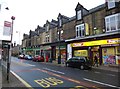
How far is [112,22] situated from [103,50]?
14.2 ft

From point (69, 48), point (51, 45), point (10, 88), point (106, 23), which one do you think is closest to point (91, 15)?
point (106, 23)

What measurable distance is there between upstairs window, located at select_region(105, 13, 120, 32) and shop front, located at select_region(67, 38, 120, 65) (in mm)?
1817

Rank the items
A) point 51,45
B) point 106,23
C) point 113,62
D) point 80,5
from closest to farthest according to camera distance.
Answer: point 113,62
point 106,23
point 80,5
point 51,45

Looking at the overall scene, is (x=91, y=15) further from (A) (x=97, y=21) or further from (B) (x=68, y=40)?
(B) (x=68, y=40)

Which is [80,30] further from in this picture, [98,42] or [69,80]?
[69,80]

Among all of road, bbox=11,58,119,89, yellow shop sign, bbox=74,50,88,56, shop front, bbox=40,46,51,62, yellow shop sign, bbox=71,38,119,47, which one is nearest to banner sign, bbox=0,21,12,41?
road, bbox=11,58,119,89

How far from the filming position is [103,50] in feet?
78.5

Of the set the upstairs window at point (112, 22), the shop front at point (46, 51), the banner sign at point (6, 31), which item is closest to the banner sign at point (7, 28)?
the banner sign at point (6, 31)

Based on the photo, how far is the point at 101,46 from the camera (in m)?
24.0

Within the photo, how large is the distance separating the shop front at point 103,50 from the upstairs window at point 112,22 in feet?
5.96

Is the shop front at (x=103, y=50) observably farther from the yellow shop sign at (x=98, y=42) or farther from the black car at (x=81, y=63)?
the black car at (x=81, y=63)

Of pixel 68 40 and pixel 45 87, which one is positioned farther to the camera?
pixel 68 40

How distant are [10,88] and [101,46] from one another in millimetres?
17661

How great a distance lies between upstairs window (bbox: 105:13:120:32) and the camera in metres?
22.2
